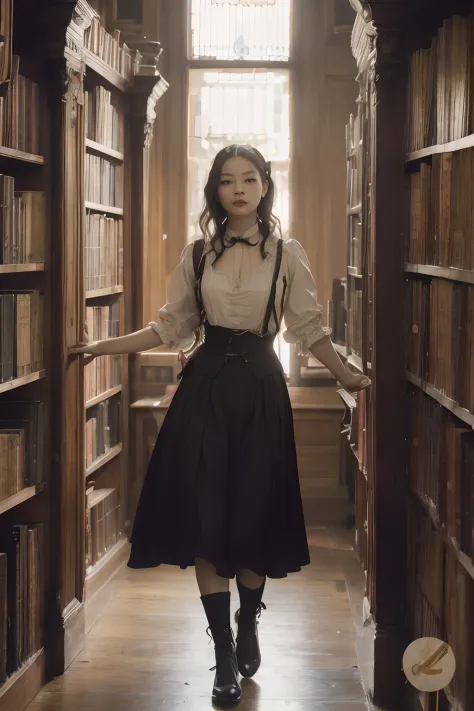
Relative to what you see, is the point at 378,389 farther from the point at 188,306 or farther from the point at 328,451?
the point at 328,451

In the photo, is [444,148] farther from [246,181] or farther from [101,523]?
[101,523]

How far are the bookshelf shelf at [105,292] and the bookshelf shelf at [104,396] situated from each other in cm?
43

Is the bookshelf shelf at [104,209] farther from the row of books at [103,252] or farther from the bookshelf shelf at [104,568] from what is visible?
the bookshelf shelf at [104,568]

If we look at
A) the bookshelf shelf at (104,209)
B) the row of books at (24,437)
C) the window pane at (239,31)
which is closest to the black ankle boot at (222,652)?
the row of books at (24,437)

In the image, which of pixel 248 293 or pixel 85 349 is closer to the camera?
pixel 248 293

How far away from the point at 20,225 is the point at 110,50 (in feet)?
5.09

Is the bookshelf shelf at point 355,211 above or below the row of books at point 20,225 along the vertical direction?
above

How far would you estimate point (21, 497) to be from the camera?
124 inches

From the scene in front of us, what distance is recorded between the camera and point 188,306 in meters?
3.30

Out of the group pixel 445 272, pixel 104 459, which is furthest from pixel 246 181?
pixel 104 459

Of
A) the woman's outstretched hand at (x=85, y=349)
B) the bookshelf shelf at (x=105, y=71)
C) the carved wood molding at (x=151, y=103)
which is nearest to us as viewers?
the woman's outstretched hand at (x=85, y=349)

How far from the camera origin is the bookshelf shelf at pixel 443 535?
93.6 inches

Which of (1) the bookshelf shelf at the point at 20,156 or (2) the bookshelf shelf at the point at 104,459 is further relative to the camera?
(2) the bookshelf shelf at the point at 104,459

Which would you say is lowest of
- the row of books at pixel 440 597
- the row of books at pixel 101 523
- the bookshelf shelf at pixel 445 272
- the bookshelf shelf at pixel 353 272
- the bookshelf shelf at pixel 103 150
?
the row of books at pixel 101 523
